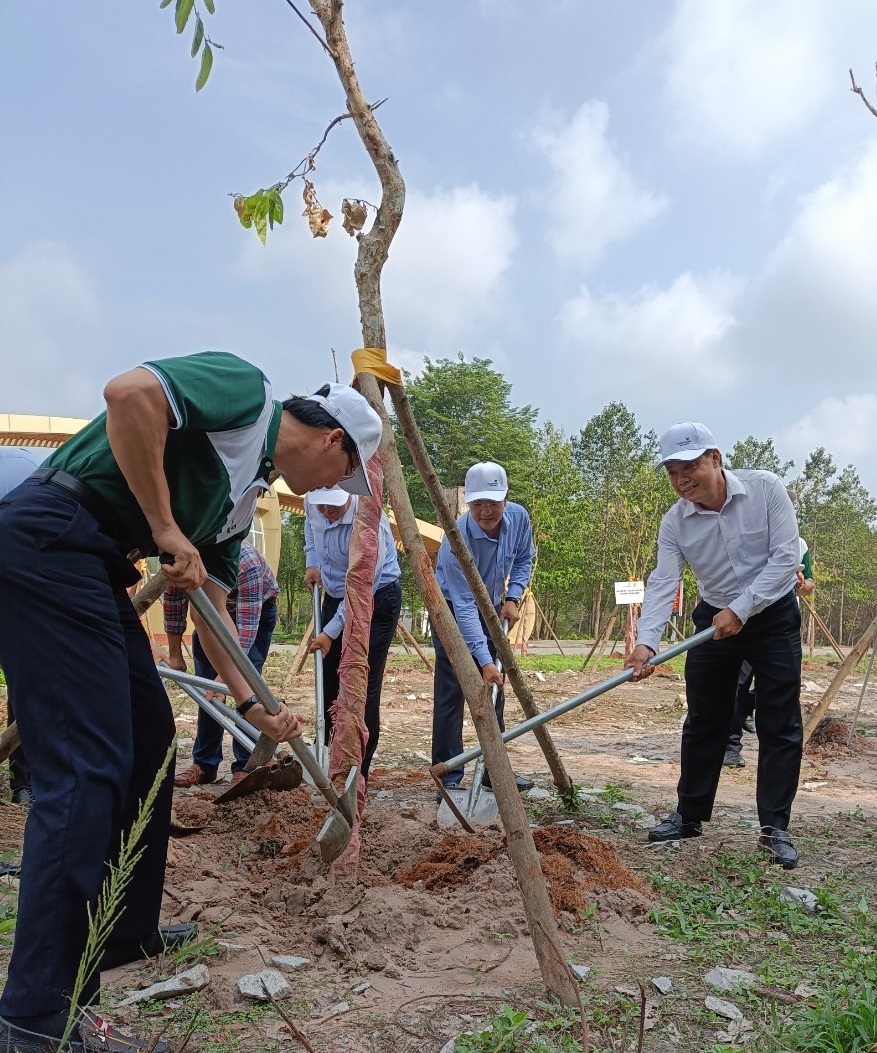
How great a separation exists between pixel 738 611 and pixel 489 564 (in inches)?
68.6

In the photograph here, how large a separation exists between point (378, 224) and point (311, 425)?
1366mm

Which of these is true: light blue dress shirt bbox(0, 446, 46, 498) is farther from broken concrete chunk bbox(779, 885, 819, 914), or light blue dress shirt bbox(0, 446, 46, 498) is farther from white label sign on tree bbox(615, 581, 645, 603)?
white label sign on tree bbox(615, 581, 645, 603)

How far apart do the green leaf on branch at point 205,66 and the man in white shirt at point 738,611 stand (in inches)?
99.4

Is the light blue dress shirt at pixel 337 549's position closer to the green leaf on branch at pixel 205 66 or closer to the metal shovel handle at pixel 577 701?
the metal shovel handle at pixel 577 701

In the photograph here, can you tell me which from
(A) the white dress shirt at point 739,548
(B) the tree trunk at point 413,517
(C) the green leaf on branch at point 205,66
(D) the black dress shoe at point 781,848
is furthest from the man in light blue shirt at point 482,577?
(C) the green leaf on branch at point 205,66

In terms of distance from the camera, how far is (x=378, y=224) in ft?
11.3

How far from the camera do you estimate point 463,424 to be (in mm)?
33656

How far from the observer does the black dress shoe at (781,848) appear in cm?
389

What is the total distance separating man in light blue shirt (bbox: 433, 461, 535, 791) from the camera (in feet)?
16.1

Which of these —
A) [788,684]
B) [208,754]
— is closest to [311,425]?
[788,684]

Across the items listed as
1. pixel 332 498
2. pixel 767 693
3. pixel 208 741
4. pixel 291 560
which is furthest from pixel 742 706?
pixel 291 560

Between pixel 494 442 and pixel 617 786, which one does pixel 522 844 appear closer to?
pixel 617 786

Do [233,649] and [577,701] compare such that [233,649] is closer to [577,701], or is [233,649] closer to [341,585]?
[577,701]

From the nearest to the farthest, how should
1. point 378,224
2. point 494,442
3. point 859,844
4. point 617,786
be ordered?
point 378,224 < point 859,844 < point 617,786 < point 494,442
